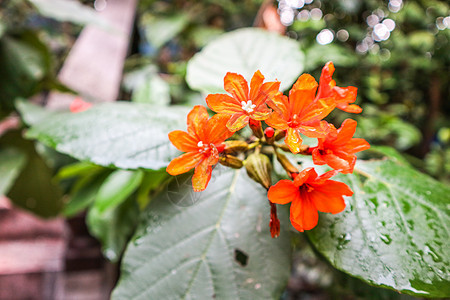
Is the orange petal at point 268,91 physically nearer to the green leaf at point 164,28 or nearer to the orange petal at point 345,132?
the orange petal at point 345,132

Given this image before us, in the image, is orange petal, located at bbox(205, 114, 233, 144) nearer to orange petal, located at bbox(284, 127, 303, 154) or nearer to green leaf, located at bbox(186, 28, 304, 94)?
orange petal, located at bbox(284, 127, 303, 154)

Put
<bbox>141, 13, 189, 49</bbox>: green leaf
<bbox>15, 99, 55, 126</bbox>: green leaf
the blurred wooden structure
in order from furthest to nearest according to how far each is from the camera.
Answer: <bbox>141, 13, 189, 49</bbox>: green leaf
the blurred wooden structure
<bbox>15, 99, 55, 126</bbox>: green leaf

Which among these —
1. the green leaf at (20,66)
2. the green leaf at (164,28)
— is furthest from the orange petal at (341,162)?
the green leaf at (164,28)

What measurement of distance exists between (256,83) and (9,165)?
0.91 meters

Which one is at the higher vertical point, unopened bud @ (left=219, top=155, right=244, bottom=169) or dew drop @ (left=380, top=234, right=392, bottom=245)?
unopened bud @ (left=219, top=155, right=244, bottom=169)

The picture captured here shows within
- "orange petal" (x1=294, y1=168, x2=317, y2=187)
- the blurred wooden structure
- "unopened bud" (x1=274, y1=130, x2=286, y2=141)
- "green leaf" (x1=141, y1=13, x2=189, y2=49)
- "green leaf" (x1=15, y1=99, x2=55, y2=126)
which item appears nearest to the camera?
"orange petal" (x1=294, y1=168, x2=317, y2=187)

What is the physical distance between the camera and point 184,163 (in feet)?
1.13

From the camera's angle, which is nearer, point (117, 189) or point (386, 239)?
point (386, 239)

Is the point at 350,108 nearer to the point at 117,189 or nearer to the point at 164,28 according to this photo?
the point at 117,189

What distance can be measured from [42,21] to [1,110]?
159 centimetres

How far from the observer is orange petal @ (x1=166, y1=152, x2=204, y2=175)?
0.34 metres

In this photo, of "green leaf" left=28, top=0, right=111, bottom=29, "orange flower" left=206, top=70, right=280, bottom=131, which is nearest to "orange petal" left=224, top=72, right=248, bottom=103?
"orange flower" left=206, top=70, right=280, bottom=131

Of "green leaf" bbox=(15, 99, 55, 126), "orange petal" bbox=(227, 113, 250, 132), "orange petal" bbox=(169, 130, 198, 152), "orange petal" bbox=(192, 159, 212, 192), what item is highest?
"orange petal" bbox=(227, 113, 250, 132)

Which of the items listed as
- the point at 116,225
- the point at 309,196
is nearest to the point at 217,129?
the point at 309,196
